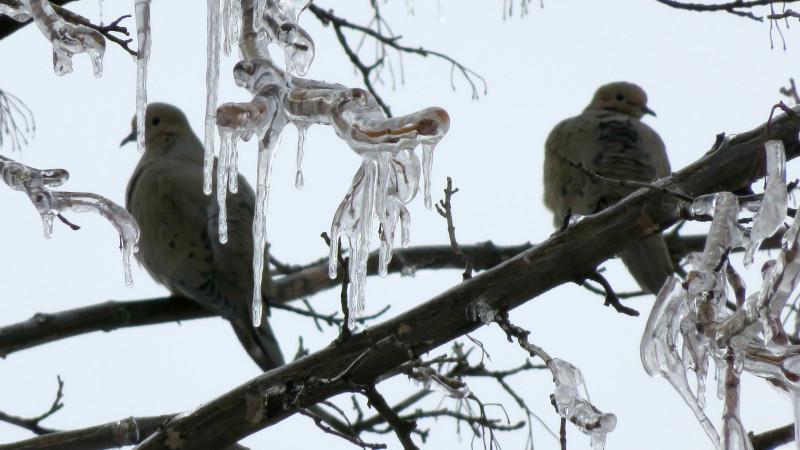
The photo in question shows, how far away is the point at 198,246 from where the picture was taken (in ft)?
14.5

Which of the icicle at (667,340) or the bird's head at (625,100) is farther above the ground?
the bird's head at (625,100)

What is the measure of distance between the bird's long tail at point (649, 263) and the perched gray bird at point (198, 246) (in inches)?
60.0

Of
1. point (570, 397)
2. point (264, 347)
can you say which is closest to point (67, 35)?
point (570, 397)

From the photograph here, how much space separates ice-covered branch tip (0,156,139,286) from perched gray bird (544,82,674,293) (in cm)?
251

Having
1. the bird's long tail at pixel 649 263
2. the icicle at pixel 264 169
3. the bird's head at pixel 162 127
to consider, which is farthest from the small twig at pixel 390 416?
the bird's head at pixel 162 127

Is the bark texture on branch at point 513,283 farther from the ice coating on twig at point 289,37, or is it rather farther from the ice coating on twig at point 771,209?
the ice coating on twig at point 289,37

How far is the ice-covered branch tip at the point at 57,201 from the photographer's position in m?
1.76

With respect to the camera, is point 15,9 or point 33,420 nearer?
point 15,9

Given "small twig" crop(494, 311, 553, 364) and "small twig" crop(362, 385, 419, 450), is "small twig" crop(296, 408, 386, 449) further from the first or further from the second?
"small twig" crop(494, 311, 553, 364)

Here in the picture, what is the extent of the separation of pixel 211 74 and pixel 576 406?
89 centimetres

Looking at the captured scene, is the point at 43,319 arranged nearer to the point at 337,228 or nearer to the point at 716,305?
the point at 337,228

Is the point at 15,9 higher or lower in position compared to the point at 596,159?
lower

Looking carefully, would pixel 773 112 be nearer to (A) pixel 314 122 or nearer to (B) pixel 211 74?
(A) pixel 314 122

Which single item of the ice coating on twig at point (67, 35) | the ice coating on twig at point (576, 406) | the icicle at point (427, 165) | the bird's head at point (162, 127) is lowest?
the ice coating on twig at point (576, 406)
